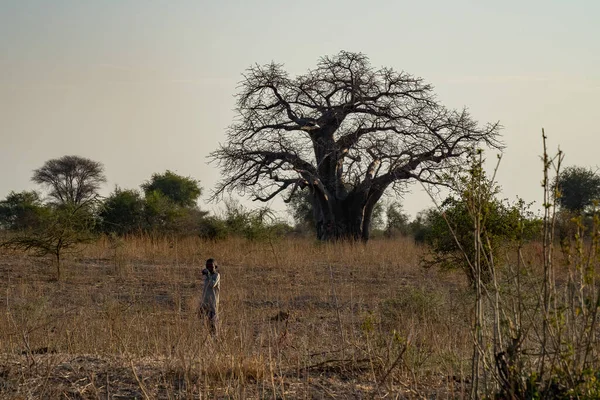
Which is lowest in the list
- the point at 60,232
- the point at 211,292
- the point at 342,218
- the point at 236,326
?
the point at 236,326

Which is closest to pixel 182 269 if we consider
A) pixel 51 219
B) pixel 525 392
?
pixel 51 219

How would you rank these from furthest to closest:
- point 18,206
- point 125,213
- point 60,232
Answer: point 18,206, point 125,213, point 60,232

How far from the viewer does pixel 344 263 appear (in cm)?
1602

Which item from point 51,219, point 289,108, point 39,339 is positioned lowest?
point 39,339

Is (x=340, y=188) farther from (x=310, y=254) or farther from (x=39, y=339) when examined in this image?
(x=39, y=339)

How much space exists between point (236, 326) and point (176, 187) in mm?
29247

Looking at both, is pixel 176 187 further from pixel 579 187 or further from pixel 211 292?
pixel 211 292

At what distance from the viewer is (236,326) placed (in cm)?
721

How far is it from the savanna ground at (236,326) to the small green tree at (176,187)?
17.3 metres

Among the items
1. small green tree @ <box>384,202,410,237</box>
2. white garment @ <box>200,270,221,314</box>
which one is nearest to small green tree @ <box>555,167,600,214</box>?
small green tree @ <box>384,202,410,237</box>

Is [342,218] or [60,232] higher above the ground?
[342,218]

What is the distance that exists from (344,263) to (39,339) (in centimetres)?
1016

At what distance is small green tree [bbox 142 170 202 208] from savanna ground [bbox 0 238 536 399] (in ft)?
56.7

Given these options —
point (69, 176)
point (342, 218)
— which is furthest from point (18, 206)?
point (342, 218)
